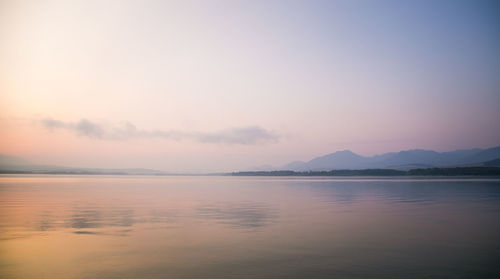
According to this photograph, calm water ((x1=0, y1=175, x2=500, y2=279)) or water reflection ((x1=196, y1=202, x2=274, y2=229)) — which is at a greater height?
water reflection ((x1=196, y1=202, x2=274, y2=229))

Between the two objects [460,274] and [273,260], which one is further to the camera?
[273,260]

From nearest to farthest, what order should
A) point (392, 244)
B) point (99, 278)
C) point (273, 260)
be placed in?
point (99, 278) < point (273, 260) < point (392, 244)

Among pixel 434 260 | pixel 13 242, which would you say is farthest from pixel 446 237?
pixel 13 242

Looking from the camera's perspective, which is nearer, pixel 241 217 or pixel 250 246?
pixel 250 246

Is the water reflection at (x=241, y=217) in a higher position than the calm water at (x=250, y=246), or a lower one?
higher

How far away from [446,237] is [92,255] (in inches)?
603

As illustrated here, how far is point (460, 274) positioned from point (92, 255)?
40.5 ft

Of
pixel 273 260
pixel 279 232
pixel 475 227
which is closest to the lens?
pixel 273 260

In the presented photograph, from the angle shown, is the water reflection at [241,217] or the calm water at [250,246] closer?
the calm water at [250,246]

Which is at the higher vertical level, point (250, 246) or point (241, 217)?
point (241, 217)

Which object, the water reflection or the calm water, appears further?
the water reflection

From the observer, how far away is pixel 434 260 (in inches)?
493

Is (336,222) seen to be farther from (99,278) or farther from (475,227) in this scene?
(99,278)

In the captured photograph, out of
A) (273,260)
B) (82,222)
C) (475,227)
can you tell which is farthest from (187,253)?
(475,227)
